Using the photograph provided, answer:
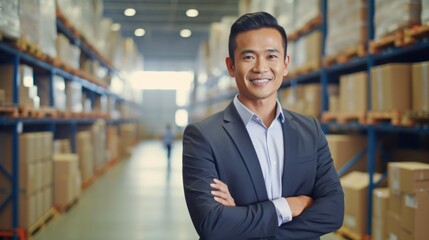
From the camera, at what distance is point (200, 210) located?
1889 millimetres

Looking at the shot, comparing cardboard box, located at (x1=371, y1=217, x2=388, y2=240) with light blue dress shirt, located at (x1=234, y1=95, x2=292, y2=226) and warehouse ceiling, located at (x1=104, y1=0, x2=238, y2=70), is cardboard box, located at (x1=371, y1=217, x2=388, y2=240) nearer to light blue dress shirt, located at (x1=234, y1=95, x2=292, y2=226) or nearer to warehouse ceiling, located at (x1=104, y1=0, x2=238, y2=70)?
light blue dress shirt, located at (x1=234, y1=95, x2=292, y2=226)

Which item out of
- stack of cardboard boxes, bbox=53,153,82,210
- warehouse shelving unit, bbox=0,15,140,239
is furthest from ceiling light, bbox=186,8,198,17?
stack of cardboard boxes, bbox=53,153,82,210

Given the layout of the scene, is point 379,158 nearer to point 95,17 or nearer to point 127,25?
point 95,17

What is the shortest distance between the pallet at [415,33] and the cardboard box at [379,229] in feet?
6.06

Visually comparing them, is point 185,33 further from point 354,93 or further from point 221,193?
point 221,193

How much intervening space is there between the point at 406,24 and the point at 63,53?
5513 millimetres

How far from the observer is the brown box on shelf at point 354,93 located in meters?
5.31

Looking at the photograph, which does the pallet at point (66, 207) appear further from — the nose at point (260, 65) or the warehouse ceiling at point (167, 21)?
the warehouse ceiling at point (167, 21)

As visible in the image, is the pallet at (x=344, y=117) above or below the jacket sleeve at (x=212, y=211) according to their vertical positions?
above

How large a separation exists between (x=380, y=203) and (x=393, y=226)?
0.36m

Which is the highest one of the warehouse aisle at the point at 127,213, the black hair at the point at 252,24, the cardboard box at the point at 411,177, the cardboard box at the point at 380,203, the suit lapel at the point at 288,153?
the black hair at the point at 252,24

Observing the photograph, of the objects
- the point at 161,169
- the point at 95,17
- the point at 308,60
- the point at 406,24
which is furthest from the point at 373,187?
the point at 161,169

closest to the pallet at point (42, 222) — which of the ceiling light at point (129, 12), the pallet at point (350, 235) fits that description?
the pallet at point (350, 235)

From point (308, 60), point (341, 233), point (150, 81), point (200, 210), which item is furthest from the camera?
point (150, 81)
